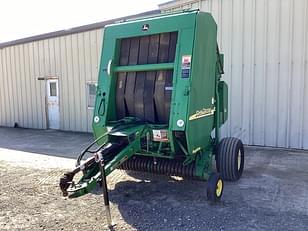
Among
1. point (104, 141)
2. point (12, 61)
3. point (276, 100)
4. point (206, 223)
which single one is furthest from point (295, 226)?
point (12, 61)

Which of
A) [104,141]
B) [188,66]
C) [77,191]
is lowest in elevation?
[77,191]

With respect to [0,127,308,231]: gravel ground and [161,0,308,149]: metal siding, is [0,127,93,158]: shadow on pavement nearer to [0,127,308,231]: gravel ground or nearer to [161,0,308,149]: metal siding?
[0,127,308,231]: gravel ground

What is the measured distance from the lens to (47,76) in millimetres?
11398

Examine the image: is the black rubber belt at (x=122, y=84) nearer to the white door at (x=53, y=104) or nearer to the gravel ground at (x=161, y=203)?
the gravel ground at (x=161, y=203)

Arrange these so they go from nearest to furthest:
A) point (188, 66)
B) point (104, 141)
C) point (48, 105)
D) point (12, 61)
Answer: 1. point (188, 66)
2. point (104, 141)
3. point (48, 105)
4. point (12, 61)

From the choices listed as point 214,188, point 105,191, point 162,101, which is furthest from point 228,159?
point 105,191

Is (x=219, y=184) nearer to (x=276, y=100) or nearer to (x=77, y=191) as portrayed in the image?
(x=77, y=191)

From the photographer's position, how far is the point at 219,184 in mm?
4352

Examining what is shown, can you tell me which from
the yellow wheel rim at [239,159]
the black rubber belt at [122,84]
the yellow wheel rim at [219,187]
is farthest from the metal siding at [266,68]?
the black rubber belt at [122,84]

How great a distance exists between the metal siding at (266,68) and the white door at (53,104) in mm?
5927

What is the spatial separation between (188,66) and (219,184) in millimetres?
1635

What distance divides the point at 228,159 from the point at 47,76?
830 cm

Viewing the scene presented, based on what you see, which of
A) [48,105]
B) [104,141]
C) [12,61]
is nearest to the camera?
[104,141]

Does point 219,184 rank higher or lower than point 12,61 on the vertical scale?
lower
